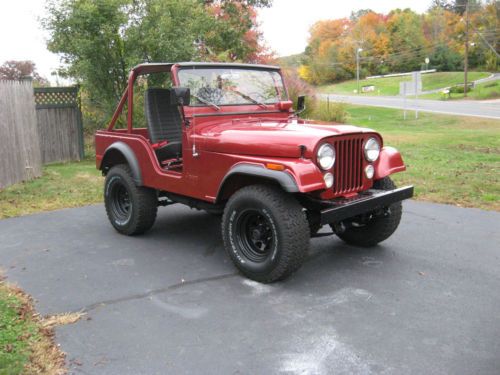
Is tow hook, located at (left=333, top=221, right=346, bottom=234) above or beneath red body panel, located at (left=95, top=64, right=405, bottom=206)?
beneath

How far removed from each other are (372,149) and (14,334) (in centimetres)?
309

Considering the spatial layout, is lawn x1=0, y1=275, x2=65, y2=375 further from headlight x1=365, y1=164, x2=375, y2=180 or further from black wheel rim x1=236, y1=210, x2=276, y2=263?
headlight x1=365, y1=164, x2=375, y2=180

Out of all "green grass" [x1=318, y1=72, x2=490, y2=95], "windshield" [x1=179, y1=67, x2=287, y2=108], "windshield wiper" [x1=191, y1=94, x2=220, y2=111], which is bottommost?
"windshield wiper" [x1=191, y1=94, x2=220, y2=111]

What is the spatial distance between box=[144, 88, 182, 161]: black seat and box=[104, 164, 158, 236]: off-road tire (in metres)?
0.43

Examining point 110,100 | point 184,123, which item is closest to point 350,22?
point 110,100

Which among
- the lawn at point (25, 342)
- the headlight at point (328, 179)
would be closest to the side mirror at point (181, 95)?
the headlight at point (328, 179)

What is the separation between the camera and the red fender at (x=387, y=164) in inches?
167

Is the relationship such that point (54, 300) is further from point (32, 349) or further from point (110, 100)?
point (110, 100)

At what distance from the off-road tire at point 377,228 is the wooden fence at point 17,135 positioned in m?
6.10

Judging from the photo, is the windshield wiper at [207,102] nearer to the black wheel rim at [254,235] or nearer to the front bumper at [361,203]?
the black wheel rim at [254,235]

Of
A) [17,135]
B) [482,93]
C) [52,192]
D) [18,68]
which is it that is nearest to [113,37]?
[17,135]

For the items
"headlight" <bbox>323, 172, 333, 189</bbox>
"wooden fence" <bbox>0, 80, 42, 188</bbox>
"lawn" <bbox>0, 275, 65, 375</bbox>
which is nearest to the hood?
"headlight" <bbox>323, 172, 333, 189</bbox>

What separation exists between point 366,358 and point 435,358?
0.40 m

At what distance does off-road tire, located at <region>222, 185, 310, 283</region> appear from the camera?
12.0ft
